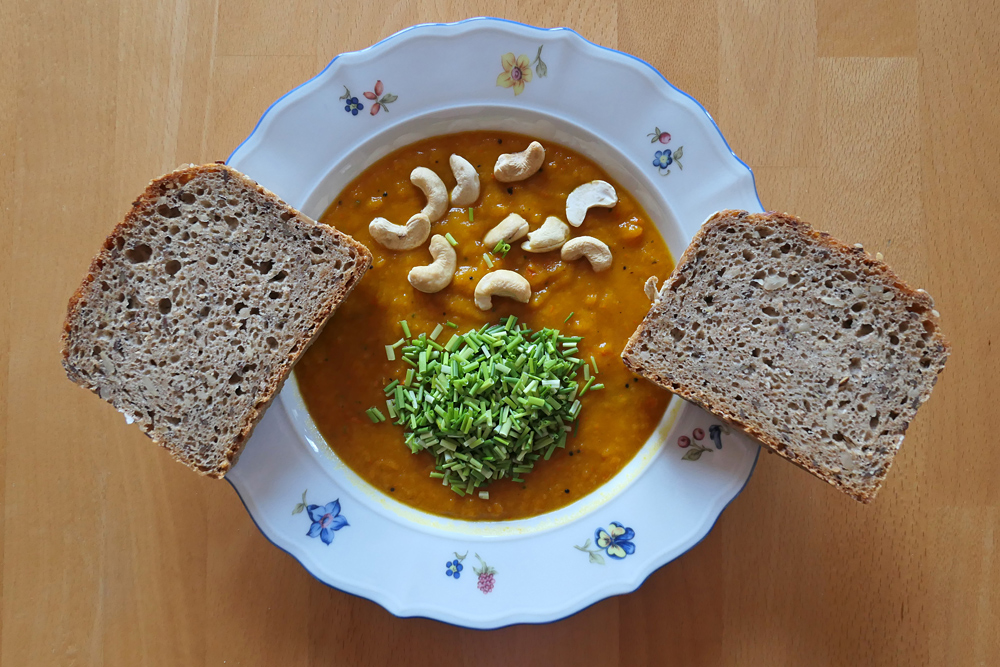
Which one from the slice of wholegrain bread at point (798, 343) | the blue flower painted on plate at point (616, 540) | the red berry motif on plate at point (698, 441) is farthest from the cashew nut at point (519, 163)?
the blue flower painted on plate at point (616, 540)

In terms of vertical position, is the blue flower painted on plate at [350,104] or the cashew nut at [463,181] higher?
the blue flower painted on plate at [350,104]

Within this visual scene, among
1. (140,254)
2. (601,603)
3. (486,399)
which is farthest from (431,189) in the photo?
(601,603)

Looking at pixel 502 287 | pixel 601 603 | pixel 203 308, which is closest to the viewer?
pixel 203 308

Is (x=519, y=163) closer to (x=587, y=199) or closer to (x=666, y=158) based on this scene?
(x=587, y=199)

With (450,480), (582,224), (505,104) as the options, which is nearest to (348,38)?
(505,104)

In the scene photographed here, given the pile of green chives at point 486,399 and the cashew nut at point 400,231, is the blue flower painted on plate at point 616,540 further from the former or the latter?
the cashew nut at point 400,231

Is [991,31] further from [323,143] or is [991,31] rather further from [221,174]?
[221,174]
